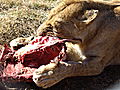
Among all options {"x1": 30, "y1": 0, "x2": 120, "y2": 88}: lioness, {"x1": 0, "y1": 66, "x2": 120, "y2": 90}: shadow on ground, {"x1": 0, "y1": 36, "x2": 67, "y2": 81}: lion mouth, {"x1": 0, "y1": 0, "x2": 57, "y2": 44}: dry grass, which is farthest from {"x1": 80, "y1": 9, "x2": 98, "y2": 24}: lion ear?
{"x1": 0, "y1": 0, "x2": 57, "y2": 44}: dry grass

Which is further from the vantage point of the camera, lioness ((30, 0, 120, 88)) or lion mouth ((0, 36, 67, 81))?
lion mouth ((0, 36, 67, 81))

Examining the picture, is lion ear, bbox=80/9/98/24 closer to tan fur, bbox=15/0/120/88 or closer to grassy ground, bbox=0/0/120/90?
tan fur, bbox=15/0/120/88

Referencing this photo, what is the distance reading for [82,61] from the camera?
158 inches

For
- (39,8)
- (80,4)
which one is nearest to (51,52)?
(80,4)

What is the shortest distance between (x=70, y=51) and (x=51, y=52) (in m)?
0.37

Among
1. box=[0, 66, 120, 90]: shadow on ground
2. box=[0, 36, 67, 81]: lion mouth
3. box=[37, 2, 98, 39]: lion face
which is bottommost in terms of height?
box=[0, 66, 120, 90]: shadow on ground

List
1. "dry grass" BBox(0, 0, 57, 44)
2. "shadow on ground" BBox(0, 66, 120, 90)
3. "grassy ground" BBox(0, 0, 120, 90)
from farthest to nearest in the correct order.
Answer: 1. "dry grass" BBox(0, 0, 57, 44)
2. "grassy ground" BBox(0, 0, 120, 90)
3. "shadow on ground" BBox(0, 66, 120, 90)

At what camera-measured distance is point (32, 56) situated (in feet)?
12.8

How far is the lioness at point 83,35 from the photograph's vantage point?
144 inches

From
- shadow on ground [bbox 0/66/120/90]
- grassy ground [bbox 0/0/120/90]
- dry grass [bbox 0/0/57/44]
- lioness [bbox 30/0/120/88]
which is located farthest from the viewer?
dry grass [bbox 0/0/57/44]

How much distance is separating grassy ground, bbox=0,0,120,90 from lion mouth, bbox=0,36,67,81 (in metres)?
0.17

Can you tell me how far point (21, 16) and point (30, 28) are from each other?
519 millimetres

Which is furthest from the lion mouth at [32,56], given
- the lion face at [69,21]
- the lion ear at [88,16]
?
the lion ear at [88,16]

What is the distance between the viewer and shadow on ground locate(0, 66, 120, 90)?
150 inches
